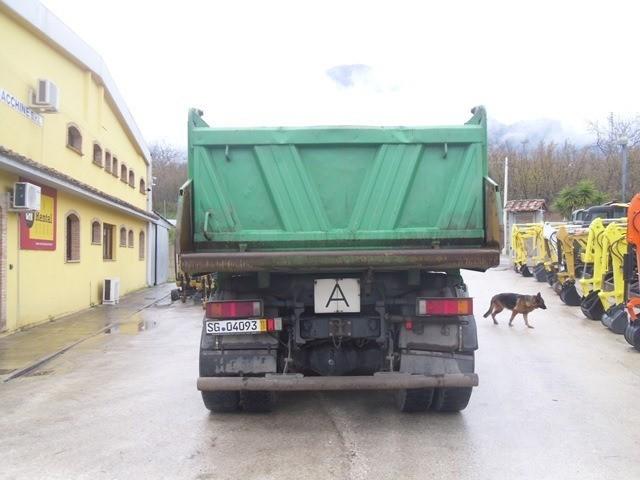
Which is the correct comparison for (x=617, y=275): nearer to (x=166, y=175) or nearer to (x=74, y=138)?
(x=74, y=138)

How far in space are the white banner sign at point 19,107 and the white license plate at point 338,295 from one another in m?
8.68

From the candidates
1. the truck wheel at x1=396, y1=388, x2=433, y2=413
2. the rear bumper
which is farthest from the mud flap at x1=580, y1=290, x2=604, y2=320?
the rear bumper

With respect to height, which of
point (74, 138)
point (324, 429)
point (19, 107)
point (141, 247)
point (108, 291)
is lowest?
point (324, 429)

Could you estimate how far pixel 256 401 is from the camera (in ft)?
17.4

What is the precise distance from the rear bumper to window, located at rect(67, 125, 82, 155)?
38.2ft

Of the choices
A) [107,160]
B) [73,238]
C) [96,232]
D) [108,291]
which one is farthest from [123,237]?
[73,238]

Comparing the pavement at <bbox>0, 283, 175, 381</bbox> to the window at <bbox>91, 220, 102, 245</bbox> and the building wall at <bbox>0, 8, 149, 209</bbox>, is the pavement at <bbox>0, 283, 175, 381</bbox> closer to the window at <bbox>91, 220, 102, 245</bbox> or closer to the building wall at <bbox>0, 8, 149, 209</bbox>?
the window at <bbox>91, 220, 102, 245</bbox>

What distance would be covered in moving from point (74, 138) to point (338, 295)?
1268 centimetres

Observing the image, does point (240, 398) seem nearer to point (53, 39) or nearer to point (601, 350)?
point (601, 350)

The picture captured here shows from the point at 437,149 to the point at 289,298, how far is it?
70.6 inches

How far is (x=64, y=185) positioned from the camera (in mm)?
12242

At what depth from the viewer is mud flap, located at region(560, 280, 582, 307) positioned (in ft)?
46.2

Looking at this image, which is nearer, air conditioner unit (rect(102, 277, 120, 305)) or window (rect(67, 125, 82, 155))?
window (rect(67, 125, 82, 155))

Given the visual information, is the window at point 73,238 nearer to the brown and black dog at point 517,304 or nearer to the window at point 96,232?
the window at point 96,232
